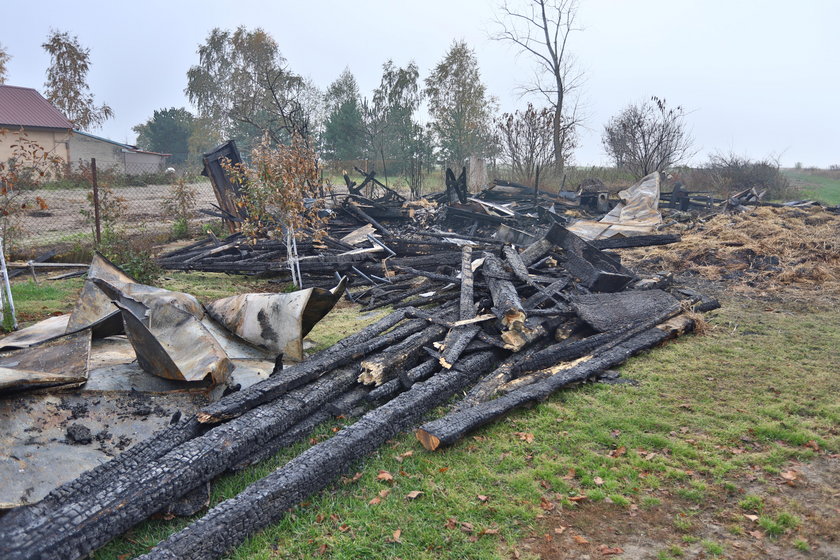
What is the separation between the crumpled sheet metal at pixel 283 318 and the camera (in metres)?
5.63

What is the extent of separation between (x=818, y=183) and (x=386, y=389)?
42266 mm

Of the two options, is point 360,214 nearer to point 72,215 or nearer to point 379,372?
point 379,372

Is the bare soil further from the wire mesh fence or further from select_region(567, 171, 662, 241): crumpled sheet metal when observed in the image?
select_region(567, 171, 662, 241): crumpled sheet metal

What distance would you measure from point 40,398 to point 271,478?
2.23m

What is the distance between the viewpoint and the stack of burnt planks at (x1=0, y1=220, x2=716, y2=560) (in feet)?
Answer: 10.6

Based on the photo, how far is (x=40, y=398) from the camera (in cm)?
431

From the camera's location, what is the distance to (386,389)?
202 inches

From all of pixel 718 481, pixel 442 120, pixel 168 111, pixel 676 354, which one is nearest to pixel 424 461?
pixel 718 481

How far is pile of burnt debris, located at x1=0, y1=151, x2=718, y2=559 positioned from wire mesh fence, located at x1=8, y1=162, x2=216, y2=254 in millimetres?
2833

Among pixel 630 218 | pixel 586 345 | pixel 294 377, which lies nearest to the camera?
pixel 294 377

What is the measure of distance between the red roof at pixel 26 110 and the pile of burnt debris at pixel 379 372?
88.0 ft

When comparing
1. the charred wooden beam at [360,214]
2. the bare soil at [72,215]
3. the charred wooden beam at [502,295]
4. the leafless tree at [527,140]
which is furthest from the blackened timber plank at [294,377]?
the leafless tree at [527,140]

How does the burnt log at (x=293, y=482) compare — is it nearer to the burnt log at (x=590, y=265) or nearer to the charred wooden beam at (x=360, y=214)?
the burnt log at (x=590, y=265)

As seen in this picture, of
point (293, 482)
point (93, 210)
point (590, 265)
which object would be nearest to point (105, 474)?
point (293, 482)
